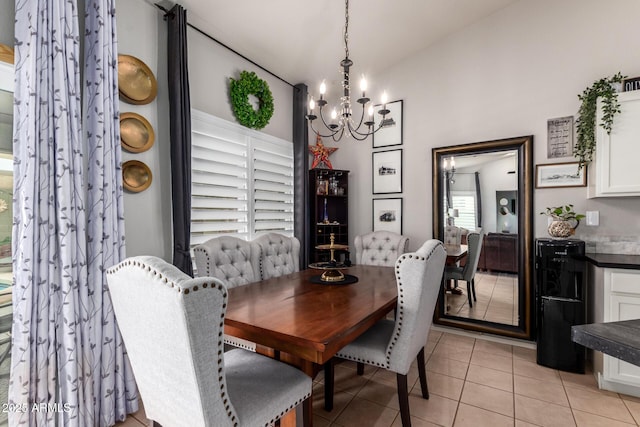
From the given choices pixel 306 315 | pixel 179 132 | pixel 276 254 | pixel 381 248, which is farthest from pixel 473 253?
pixel 179 132

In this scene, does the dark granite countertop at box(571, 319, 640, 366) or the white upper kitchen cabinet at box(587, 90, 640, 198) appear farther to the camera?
the white upper kitchen cabinet at box(587, 90, 640, 198)

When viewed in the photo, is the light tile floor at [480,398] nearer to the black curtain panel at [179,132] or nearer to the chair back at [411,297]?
the chair back at [411,297]

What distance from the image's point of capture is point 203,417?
1.05 metres

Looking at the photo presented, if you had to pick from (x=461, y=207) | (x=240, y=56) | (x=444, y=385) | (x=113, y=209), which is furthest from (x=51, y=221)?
(x=461, y=207)

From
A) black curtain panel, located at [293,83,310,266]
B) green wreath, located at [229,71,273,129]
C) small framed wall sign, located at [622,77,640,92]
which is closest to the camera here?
small framed wall sign, located at [622,77,640,92]

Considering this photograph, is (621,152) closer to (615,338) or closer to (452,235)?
(452,235)

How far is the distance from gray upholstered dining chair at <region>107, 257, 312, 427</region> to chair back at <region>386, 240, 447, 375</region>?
72 centimetres

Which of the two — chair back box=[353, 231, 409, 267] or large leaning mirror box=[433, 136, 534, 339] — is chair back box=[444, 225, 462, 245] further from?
chair back box=[353, 231, 409, 267]

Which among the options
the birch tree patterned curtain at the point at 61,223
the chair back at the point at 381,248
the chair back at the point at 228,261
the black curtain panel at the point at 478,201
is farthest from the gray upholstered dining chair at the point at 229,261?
the black curtain panel at the point at 478,201

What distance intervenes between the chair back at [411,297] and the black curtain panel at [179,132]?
1691 millimetres

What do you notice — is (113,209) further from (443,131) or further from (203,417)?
(443,131)

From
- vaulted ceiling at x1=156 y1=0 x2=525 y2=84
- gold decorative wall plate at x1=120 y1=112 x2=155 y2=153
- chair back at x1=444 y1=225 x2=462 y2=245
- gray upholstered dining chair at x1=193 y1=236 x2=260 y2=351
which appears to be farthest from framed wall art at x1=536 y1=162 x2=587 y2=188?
gold decorative wall plate at x1=120 y1=112 x2=155 y2=153

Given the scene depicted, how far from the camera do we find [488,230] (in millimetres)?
3260

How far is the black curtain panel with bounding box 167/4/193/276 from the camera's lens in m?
2.38
